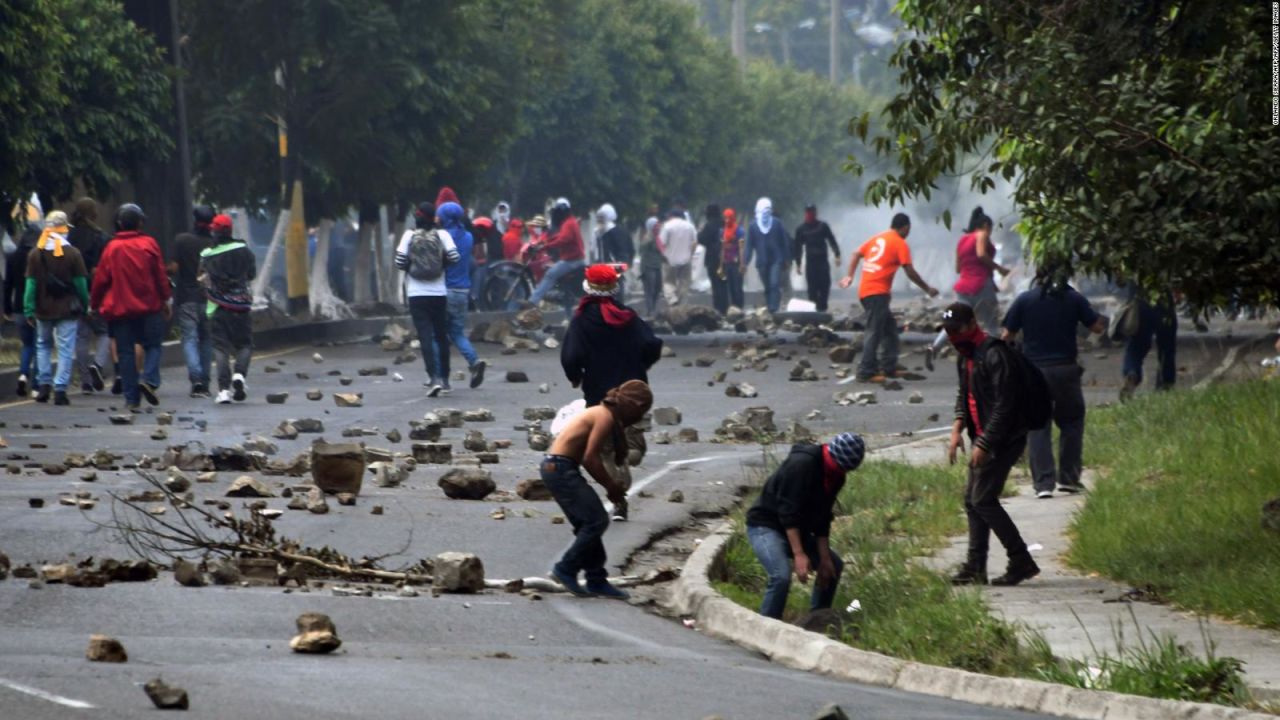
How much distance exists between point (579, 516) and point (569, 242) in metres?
24.5

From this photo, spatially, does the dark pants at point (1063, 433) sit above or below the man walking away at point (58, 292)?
below

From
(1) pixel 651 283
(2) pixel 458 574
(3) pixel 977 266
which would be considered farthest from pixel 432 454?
(1) pixel 651 283

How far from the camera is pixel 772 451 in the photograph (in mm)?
17250

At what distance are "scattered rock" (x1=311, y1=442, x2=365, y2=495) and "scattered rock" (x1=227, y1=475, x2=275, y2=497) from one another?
0.34 meters

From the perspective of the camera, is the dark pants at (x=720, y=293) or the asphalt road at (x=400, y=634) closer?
the asphalt road at (x=400, y=634)

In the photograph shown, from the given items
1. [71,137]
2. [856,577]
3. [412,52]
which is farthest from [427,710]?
[412,52]

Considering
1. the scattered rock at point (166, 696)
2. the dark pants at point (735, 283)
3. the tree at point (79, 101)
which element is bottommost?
the scattered rock at point (166, 696)

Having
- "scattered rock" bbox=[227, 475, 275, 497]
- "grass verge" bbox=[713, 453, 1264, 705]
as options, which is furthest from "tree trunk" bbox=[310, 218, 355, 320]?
"scattered rock" bbox=[227, 475, 275, 497]

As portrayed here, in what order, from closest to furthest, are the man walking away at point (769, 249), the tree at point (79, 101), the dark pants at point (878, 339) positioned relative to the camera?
the dark pants at point (878, 339)
the tree at point (79, 101)
the man walking away at point (769, 249)

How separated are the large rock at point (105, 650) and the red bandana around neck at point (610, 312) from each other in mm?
5700

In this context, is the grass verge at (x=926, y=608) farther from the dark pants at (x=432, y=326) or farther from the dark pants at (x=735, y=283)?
the dark pants at (x=735, y=283)

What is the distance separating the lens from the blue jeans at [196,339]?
21.7 m

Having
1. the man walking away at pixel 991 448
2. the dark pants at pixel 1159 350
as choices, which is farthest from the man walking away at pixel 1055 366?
the dark pants at pixel 1159 350

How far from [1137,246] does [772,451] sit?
6921 mm
